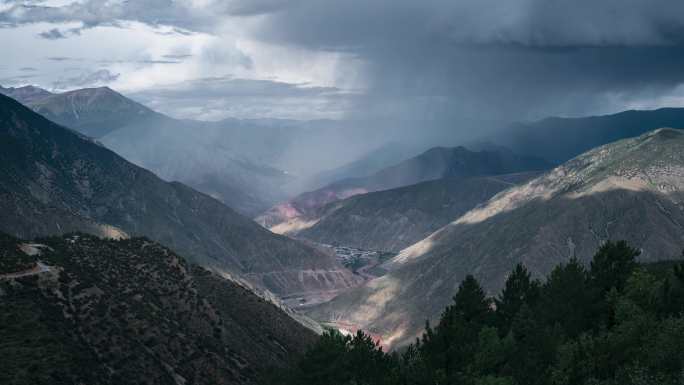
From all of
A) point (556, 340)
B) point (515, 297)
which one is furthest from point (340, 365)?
point (515, 297)

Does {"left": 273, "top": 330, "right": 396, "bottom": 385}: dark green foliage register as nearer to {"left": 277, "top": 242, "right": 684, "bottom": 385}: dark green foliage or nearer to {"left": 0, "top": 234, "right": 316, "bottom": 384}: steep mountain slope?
{"left": 277, "top": 242, "right": 684, "bottom": 385}: dark green foliage

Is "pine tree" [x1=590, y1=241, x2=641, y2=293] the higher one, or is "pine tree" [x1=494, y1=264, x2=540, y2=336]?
"pine tree" [x1=590, y1=241, x2=641, y2=293]

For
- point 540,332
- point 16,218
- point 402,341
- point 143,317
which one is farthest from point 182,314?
point 402,341

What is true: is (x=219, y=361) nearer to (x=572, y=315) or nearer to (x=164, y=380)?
(x=164, y=380)

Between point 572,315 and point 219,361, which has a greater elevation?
point 572,315

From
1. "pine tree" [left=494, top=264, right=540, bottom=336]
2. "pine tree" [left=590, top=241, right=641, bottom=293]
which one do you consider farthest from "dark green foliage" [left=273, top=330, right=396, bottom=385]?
"pine tree" [left=590, top=241, right=641, bottom=293]
